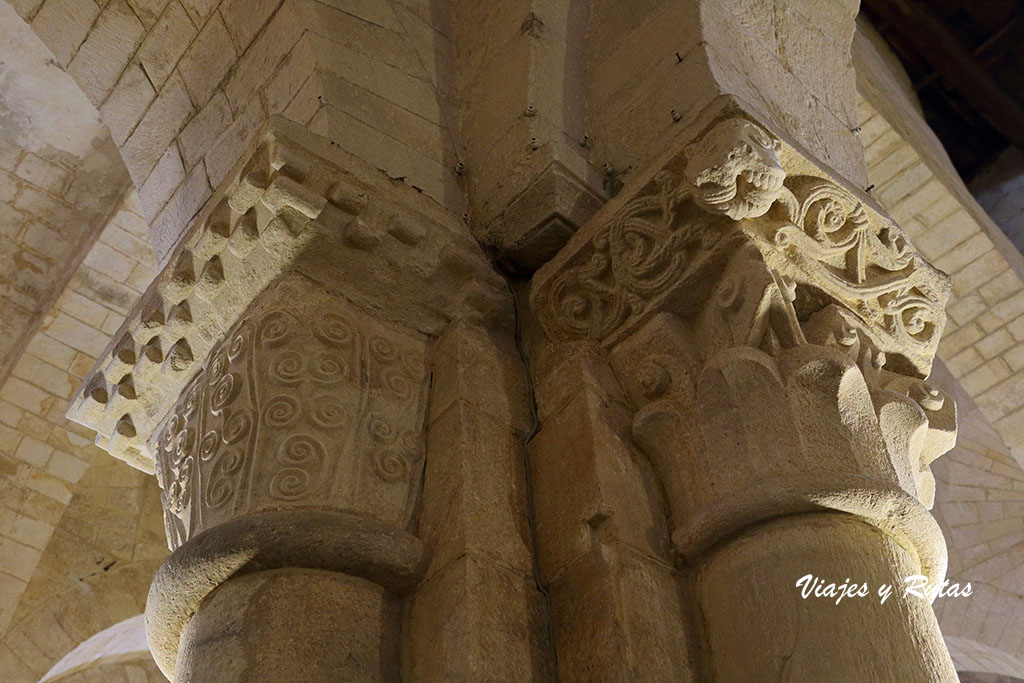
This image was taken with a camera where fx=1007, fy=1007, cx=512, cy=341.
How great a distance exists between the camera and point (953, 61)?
676cm

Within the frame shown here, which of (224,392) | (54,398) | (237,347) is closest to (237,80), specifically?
(237,347)

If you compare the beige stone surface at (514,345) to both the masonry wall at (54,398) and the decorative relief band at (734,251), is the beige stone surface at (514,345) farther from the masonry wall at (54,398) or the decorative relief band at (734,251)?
the masonry wall at (54,398)

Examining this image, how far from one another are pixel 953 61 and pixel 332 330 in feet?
20.2

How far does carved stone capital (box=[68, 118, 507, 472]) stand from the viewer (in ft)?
6.33

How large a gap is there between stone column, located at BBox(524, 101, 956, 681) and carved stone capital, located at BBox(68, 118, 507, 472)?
0.69 ft

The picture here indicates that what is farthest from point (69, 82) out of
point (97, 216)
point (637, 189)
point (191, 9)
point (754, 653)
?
point (754, 653)

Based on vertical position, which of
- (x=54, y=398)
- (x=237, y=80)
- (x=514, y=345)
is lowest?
(x=514, y=345)

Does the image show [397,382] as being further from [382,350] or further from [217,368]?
[217,368]

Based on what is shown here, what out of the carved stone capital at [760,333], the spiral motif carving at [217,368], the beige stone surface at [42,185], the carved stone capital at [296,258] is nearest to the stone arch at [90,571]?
the beige stone surface at [42,185]

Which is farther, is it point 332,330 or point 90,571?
point 90,571

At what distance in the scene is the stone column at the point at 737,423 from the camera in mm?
1489

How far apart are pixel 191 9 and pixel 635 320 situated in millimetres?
1545

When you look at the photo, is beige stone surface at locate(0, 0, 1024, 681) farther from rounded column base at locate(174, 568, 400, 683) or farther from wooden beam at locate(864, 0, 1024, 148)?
wooden beam at locate(864, 0, 1024, 148)

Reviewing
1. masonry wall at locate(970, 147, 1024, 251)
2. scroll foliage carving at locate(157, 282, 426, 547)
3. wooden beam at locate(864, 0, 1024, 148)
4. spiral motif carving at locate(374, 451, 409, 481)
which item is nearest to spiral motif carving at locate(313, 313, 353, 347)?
scroll foliage carving at locate(157, 282, 426, 547)
